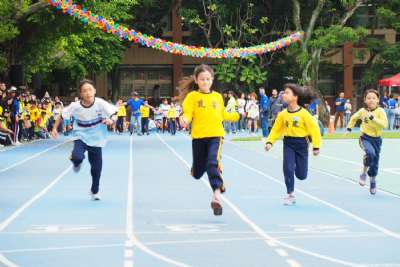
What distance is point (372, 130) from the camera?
14.2 meters

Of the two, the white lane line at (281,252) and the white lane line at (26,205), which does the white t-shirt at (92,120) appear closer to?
the white lane line at (26,205)

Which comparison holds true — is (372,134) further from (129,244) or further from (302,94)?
(129,244)

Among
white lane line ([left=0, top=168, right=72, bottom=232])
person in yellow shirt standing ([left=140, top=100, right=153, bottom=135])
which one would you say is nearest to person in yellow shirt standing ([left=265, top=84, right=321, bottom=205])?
white lane line ([left=0, top=168, right=72, bottom=232])

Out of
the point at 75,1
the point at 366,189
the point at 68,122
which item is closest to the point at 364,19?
the point at 68,122

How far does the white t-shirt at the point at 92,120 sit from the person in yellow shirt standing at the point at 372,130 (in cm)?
391

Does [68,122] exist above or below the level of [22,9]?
below

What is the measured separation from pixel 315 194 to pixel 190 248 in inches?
225

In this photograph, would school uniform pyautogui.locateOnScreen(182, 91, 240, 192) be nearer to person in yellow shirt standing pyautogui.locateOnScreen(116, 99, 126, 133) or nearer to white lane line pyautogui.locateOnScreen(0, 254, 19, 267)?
white lane line pyautogui.locateOnScreen(0, 254, 19, 267)

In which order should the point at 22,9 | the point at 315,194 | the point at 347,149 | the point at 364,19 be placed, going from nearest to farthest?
the point at 315,194 → the point at 347,149 → the point at 22,9 → the point at 364,19

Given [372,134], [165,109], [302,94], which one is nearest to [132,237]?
[302,94]

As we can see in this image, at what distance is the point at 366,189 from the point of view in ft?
48.4

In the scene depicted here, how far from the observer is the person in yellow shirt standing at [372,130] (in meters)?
Answer: 14.0

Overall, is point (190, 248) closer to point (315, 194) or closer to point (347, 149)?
point (315, 194)

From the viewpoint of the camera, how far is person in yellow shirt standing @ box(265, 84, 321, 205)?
12.6m
